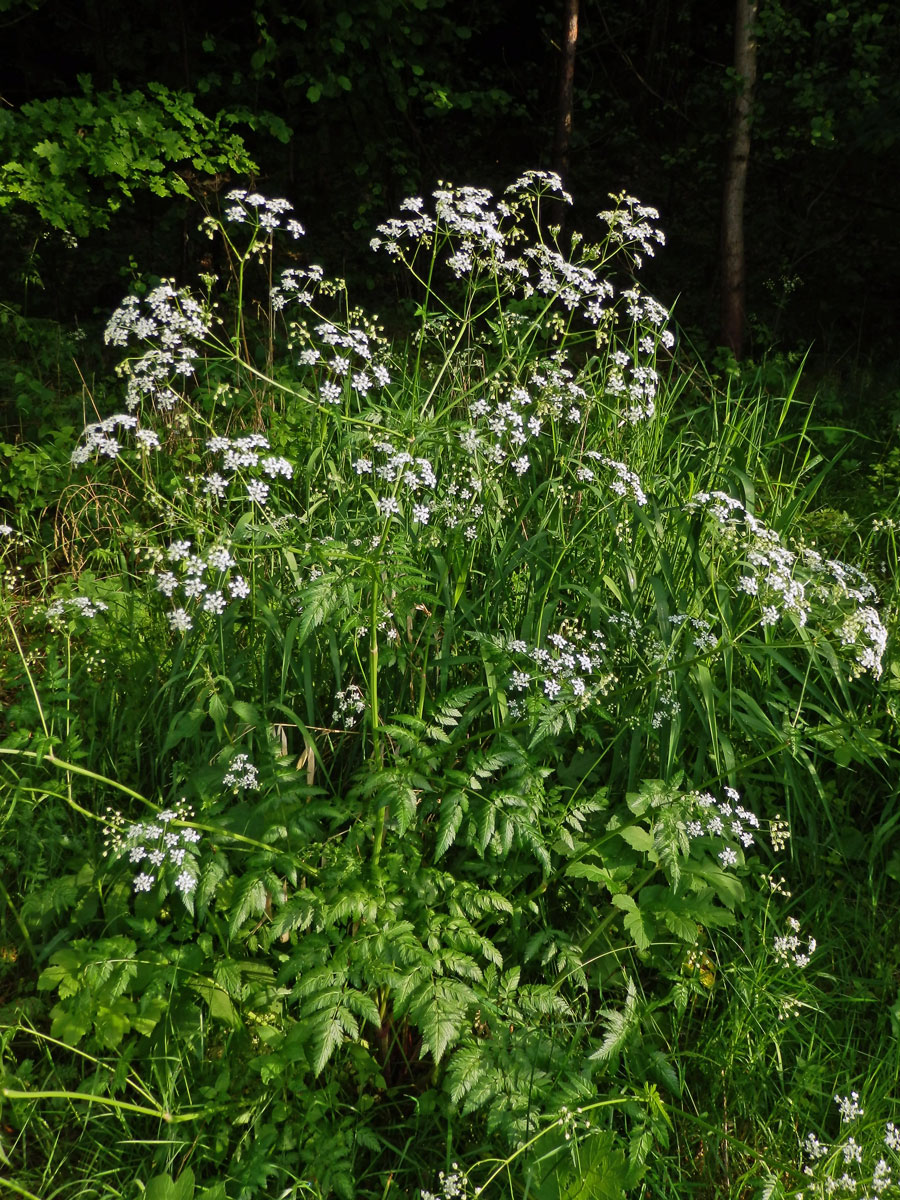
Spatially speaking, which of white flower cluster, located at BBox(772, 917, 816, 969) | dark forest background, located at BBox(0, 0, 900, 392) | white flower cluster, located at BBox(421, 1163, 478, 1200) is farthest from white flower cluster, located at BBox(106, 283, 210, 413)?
dark forest background, located at BBox(0, 0, 900, 392)

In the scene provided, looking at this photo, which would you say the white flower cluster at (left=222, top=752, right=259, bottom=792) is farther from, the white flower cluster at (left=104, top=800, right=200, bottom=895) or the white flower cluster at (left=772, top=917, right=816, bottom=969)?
the white flower cluster at (left=772, top=917, right=816, bottom=969)

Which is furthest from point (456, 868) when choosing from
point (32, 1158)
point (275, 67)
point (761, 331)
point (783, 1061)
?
point (275, 67)

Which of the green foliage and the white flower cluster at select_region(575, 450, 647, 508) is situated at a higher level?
Result: the green foliage

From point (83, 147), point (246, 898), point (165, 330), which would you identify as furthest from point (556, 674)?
point (83, 147)

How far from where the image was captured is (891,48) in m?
7.94

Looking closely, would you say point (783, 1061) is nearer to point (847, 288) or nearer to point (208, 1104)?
point (208, 1104)

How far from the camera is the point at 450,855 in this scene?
2801 millimetres

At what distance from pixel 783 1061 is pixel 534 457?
7.18 ft

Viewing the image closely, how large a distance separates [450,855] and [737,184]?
625 centimetres

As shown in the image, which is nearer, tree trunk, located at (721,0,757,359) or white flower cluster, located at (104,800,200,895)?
white flower cluster, located at (104,800,200,895)

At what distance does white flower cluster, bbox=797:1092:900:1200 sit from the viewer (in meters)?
1.98

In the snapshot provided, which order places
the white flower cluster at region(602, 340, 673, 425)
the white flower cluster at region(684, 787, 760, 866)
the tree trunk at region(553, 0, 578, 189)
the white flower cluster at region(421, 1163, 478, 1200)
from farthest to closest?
the tree trunk at region(553, 0, 578, 189), the white flower cluster at region(602, 340, 673, 425), the white flower cluster at region(684, 787, 760, 866), the white flower cluster at region(421, 1163, 478, 1200)

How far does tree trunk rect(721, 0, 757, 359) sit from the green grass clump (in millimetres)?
4239

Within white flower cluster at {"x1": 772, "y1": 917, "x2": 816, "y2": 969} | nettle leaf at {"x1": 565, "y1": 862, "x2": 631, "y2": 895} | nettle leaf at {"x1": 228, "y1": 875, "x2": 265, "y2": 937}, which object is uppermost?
nettle leaf at {"x1": 228, "y1": 875, "x2": 265, "y2": 937}
